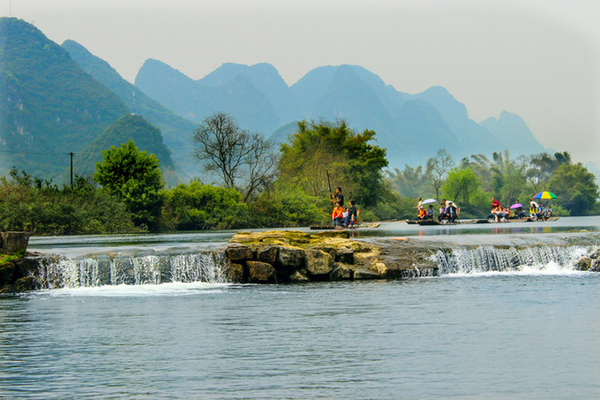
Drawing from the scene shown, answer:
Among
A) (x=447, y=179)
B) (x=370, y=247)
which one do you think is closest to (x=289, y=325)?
(x=370, y=247)

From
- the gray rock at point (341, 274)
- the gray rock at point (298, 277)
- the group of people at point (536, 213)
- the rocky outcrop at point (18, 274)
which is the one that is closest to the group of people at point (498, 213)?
the group of people at point (536, 213)

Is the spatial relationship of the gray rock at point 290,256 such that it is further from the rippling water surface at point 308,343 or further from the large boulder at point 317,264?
the rippling water surface at point 308,343

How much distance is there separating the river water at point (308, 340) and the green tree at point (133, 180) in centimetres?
2925

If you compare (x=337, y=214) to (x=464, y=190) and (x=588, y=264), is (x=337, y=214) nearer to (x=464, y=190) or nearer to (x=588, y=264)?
(x=588, y=264)

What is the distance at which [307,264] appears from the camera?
70.5 feet

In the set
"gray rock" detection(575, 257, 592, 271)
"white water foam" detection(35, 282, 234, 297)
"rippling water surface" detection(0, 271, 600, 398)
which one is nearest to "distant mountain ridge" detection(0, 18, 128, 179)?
"white water foam" detection(35, 282, 234, 297)

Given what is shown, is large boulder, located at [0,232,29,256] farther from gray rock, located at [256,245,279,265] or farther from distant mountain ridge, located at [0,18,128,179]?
distant mountain ridge, located at [0,18,128,179]

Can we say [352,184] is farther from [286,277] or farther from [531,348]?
[531,348]

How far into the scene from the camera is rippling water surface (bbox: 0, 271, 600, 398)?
9.05 metres

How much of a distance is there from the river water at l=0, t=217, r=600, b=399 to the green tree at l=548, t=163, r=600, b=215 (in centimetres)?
8982

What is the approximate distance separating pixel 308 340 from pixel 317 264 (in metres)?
9.48

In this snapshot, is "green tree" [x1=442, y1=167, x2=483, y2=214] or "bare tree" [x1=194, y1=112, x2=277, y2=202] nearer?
"bare tree" [x1=194, y1=112, x2=277, y2=202]

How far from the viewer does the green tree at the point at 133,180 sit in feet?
160

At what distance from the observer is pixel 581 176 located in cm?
10556
